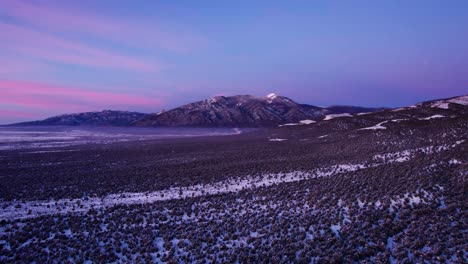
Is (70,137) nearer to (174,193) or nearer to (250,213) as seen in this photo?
(174,193)

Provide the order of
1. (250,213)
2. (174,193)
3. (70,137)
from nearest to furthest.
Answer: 1. (250,213)
2. (174,193)
3. (70,137)

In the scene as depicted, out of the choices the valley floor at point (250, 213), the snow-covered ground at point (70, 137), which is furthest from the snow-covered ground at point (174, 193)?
the snow-covered ground at point (70, 137)

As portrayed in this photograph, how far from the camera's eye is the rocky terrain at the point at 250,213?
36.2 feet

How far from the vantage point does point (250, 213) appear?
15.1m

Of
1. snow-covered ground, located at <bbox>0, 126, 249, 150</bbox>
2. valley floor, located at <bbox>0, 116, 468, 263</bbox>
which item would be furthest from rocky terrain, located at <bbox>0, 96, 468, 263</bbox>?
snow-covered ground, located at <bbox>0, 126, 249, 150</bbox>

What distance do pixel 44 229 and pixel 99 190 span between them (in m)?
7.84

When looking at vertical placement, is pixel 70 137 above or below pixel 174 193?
above

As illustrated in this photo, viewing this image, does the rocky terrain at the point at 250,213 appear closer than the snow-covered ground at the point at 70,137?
Yes

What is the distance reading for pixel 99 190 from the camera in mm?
21906

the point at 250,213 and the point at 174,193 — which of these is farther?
the point at 174,193

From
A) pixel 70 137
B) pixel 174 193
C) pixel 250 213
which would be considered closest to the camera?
pixel 250 213

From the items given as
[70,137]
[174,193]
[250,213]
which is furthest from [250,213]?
[70,137]

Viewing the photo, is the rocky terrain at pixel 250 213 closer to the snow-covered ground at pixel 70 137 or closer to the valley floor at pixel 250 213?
the valley floor at pixel 250 213

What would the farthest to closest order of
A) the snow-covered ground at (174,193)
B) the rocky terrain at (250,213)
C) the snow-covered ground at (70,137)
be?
the snow-covered ground at (70,137), the snow-covered ground at (174,193), the rocky terrain at (250,213)
